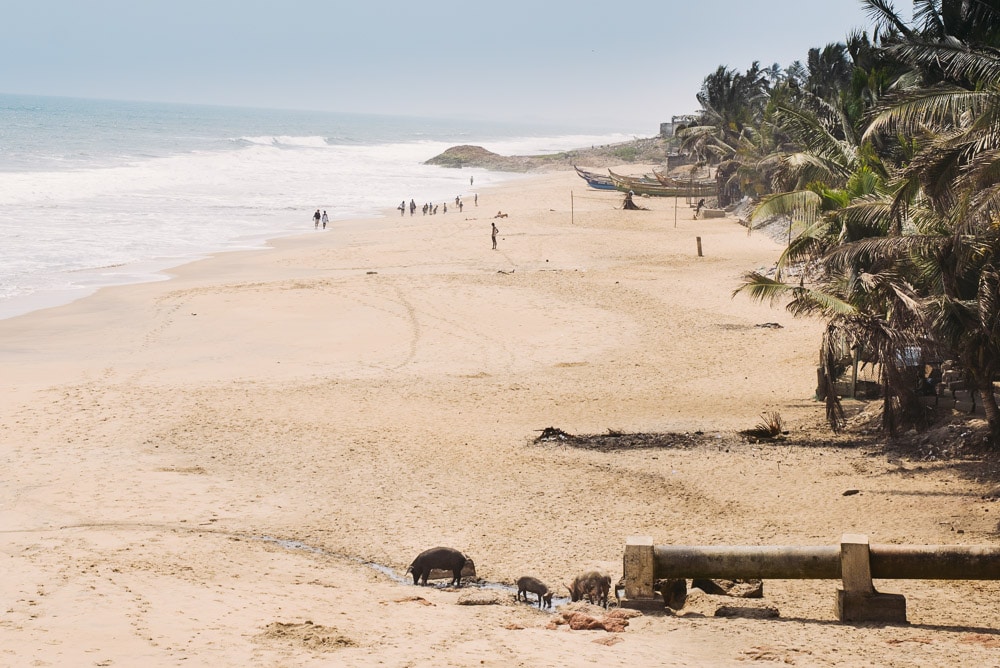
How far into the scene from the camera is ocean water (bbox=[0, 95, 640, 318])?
32.3m

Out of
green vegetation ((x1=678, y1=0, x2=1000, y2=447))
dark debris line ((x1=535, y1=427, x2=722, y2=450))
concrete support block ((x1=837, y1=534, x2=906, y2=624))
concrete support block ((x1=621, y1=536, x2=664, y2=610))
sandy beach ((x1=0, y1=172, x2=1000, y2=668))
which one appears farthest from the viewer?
dark debris line ((x1=535, y1=427, x2=722, y2=450))

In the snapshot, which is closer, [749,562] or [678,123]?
[749,562]

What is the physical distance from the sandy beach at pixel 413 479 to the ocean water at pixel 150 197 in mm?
5246

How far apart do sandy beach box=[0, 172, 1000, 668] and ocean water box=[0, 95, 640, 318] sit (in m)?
5.25

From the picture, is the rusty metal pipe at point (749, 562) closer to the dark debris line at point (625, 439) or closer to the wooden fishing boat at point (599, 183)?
the dark debris line at point (625, 439)

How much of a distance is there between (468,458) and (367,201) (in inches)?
1826

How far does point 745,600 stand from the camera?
9.22m

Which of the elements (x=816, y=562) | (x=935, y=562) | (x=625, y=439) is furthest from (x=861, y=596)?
(x=625, y=439)

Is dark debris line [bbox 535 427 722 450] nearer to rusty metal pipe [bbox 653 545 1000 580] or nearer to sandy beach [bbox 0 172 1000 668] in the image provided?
sandy beach [bbox 0 172 1000 668]

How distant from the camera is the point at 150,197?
54875 millimetres

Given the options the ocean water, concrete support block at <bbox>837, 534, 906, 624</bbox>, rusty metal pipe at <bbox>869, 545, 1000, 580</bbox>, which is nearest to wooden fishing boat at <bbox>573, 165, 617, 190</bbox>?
the ocean water

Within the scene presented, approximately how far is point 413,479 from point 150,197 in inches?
1800

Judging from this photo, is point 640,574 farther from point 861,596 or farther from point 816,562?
point 861,596

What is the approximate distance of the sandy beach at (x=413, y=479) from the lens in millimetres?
8102
